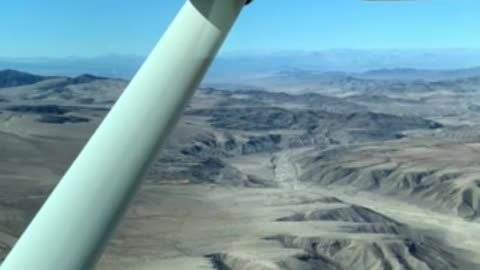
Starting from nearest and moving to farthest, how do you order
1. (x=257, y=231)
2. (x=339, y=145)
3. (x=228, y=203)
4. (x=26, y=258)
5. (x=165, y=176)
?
(x=26, y=258) < (x=257, y=231) < (x=228, y=203) < (x=165, y=176) < (x=339, y=145)

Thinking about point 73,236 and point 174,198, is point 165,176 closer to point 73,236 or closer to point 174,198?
point 174,198

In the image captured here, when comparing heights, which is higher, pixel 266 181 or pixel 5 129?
pixel 5 129

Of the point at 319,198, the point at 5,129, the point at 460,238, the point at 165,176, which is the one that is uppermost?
the point at 5,129

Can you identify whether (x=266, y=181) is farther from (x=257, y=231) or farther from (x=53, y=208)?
(x=53, y=208)

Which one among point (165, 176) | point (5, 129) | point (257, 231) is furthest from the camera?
point (5, 129)

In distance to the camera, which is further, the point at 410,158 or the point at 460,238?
the point at 410,158

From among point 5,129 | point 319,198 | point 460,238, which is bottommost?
point 460,238

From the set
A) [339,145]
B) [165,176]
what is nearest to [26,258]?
[165,176]

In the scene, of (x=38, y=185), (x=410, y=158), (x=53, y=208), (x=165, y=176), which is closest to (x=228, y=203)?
(x=165, y=176)

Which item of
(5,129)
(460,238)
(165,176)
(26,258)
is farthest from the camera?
(5,129)

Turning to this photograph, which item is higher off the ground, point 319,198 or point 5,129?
point 5,129
